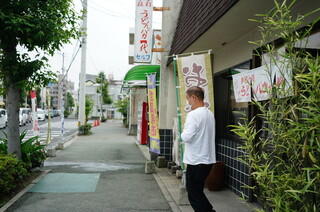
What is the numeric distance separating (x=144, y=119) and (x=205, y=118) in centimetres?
1120

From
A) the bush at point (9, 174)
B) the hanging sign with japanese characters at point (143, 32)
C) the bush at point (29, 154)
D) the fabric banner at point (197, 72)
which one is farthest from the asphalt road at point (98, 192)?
the hanging sign with japanese characters at point (143, 32)

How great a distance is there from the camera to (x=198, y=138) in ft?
12.8

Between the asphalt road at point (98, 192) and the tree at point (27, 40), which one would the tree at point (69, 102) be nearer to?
the asphalt road at point (98, 192)

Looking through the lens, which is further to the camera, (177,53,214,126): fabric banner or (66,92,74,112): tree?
(66,92,74,112): tree

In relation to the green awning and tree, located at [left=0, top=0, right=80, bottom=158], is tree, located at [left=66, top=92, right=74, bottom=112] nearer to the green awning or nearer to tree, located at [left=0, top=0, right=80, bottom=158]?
the green awning

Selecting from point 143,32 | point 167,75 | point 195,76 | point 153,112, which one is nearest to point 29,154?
point 153,112

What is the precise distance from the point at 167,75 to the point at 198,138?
5.55 metres

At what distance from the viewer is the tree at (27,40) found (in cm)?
612

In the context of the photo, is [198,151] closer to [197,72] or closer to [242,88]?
[242,88]

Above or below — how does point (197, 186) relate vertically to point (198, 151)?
below

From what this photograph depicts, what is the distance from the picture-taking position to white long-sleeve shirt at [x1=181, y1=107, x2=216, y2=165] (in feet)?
12.6

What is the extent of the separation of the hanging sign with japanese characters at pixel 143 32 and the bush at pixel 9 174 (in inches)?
182

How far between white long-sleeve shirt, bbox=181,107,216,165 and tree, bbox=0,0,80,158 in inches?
155

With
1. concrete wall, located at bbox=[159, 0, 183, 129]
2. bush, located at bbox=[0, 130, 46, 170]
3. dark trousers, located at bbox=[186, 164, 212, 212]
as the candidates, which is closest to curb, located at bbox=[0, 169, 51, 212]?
bush, located at bbox=[0, 130, 46, 170]
